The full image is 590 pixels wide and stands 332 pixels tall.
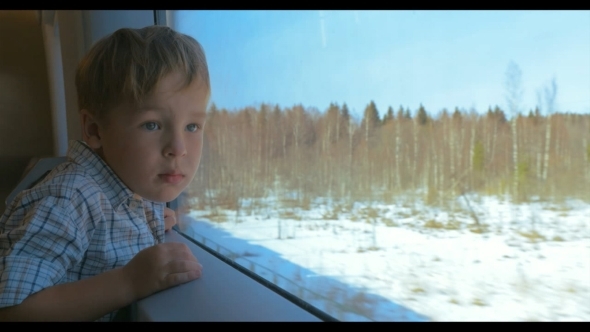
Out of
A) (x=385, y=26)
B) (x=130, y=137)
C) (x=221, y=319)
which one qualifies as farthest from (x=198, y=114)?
(x=385, y=26)

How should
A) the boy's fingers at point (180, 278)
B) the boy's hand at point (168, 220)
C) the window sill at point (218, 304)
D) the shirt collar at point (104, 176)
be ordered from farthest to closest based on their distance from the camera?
the boy's hand at point (168, 220) < the shirt collar at point (104, 176) < the boy's fingers at point (180, 278) < the window sill at point (218, 304)

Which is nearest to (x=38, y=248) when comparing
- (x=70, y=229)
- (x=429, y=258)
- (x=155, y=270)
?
(x=70, y=229)

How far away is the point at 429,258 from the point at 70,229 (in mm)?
671

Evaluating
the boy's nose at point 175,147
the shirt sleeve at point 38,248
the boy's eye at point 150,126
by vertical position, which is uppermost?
the boy's eye at point 150,126

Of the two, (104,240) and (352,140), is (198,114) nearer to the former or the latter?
(104,240)

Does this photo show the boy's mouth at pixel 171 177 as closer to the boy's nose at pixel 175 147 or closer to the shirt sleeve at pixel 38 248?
the boy's nose at pixel 175 147

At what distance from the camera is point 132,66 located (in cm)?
82

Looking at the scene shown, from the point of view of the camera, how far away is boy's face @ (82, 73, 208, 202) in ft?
2.71

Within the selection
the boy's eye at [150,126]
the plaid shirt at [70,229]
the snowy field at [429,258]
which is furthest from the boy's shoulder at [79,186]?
the snowy field at [429,258]

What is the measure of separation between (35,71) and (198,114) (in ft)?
7.34

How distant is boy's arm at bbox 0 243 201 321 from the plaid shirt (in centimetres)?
2

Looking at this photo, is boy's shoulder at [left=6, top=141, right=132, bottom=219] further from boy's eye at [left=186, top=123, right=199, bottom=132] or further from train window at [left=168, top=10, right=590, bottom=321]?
train window at [left=168, top=10, right=590, bottom=321]

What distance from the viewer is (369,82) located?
44.7 inches

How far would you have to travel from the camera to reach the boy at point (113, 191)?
683 mm
